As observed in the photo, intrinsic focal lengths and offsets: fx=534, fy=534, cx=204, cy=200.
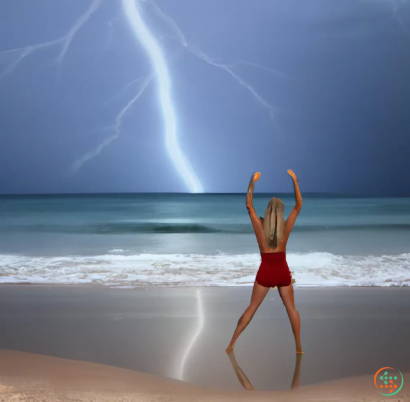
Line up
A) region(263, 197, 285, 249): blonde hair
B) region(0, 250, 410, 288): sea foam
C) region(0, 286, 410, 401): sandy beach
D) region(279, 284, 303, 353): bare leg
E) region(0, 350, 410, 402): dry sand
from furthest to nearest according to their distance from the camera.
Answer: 1. region(0, 250, 410, 288): sea foam
2. region(279, 284, 303, 353): bare leg
3. region(263, 197, 285, 249): blonde hair
4. region(0, 286, 410, 401): sandy beach
5. region(0, 350, 410, 402): dry sand

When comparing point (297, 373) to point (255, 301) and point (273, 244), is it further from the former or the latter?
point (273, 244)

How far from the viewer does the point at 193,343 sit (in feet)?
12.0

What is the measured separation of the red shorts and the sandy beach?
481mm

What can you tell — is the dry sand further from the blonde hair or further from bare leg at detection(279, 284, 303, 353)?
the blonde hair

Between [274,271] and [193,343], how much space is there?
0.86 meters

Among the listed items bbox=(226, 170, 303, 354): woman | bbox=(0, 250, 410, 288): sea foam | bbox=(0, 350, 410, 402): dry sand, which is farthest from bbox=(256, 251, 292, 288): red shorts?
bbox=(0, 250, 410, 288): sea foam

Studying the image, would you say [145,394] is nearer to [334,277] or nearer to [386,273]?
[334,277]

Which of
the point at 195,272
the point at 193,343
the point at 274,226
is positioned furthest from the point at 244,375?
the point at 195,272

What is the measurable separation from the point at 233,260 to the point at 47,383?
697cm

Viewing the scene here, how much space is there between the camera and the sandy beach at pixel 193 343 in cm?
276

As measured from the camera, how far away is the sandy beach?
109 inches

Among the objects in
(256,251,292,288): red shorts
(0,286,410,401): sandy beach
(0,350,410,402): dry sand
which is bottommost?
(0,350,410,402): dry sand

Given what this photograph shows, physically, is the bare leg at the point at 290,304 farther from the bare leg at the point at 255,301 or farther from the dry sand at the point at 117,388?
the dry sand at the point at 117,388

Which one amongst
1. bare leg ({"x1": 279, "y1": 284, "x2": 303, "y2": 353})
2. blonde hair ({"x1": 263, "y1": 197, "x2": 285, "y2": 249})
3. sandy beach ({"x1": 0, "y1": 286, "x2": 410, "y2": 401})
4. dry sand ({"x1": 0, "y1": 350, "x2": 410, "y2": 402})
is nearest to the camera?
dry sand ({"x1": 0, "y1": 350, "x2": 410, "y2": 402})
